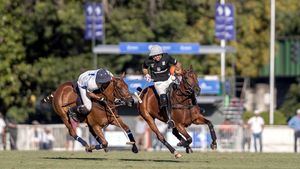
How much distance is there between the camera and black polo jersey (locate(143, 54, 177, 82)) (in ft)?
84.2

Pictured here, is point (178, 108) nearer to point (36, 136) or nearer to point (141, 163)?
point (141, 163)

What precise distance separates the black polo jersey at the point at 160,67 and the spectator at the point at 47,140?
740 inches

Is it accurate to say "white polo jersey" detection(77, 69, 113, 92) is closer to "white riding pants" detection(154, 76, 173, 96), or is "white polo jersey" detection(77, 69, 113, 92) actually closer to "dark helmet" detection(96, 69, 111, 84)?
"dark helmet" detection(96, 69, 111, 84)

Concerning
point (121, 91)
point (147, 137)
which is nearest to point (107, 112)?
point (121, 91)

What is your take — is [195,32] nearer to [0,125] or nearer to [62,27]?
[62,27]

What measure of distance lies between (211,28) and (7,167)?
43.9 meters

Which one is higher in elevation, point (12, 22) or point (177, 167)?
point (12, 22)

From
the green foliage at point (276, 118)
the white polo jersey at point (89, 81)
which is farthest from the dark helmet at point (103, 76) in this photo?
the green foliage at point (276, 118)

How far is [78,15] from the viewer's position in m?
60.2

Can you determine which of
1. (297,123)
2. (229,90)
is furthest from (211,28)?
(297,123)

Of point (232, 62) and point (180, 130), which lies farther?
point (232, 62)

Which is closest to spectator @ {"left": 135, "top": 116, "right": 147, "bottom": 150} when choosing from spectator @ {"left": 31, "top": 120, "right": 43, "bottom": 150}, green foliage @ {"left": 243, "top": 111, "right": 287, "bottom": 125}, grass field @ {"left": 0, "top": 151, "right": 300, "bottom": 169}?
spectator @ {"left": 31, "top": 120, "right": 43, "bottom": 150}

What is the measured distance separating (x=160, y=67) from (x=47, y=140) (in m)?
19.3

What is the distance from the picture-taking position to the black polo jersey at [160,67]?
25.7 m
